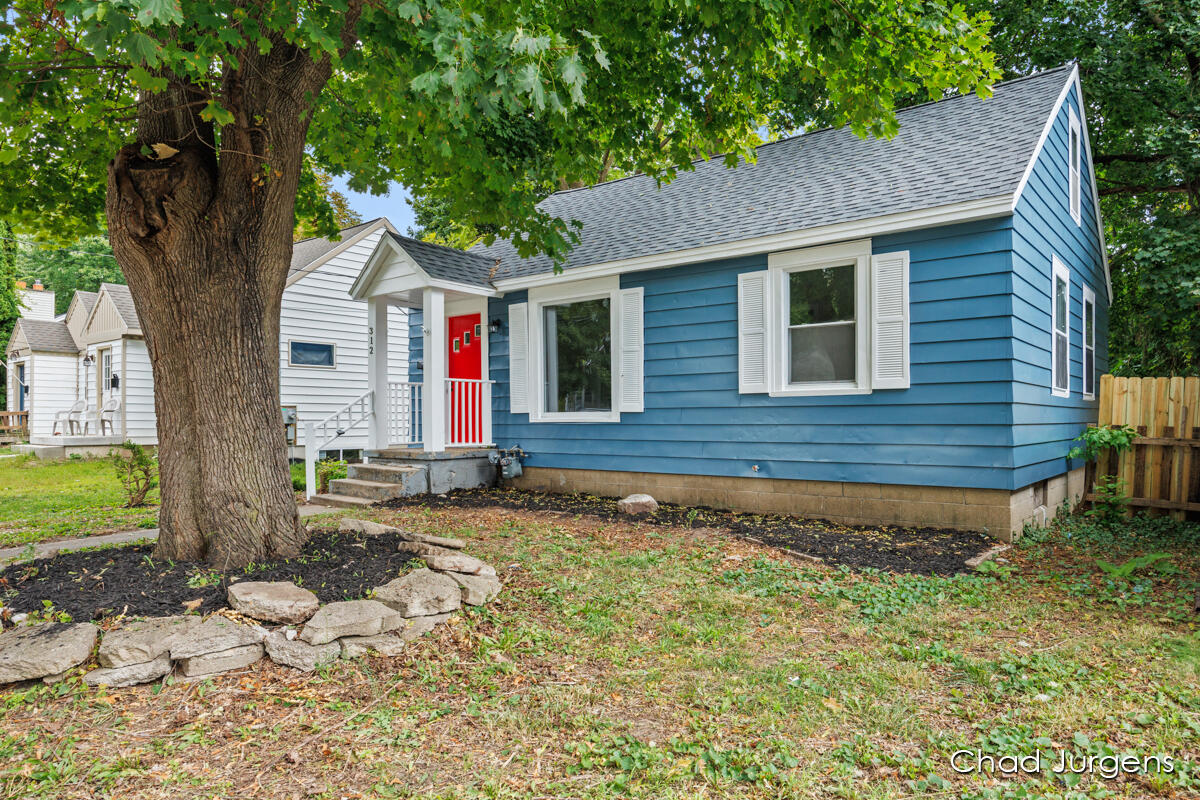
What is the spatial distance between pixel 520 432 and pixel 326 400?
7545 mm

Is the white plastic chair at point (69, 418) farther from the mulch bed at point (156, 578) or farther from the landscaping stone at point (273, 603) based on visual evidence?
the landscaping stone at point (273, 603)

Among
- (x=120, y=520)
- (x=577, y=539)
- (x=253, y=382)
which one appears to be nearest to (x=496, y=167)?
(x=253, y=382)

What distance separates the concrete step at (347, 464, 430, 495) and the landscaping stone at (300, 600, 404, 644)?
5.05 metres

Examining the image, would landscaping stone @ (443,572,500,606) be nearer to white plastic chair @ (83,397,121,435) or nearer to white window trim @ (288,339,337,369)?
white window trim @ (288,339,337,369)

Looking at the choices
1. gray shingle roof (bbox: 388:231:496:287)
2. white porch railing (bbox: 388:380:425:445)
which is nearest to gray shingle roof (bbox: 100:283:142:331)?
white porch railing (bbox: 388:380:425:445)

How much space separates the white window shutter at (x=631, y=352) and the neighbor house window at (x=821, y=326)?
1847 millimetres

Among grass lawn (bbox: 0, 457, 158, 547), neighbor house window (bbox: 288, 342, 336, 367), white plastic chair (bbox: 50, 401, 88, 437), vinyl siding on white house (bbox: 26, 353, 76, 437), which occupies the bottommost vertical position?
grass lawn (bbox: 0, 457, 158, 547)

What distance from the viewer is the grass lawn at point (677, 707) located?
7.73 ft

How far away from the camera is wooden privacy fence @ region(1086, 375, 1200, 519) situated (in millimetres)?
7539

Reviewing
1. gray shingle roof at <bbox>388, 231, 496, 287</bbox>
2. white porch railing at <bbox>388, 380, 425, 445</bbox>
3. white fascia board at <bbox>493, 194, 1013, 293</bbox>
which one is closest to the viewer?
white fascia board at <bbox>493, 194, 1013, 293</bbox>

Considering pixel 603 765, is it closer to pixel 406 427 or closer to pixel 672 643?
pixel 672 643

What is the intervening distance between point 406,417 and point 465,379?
5.39ft

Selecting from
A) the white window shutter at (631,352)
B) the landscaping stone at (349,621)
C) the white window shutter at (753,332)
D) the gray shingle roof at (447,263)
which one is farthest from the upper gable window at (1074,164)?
the landscaping stone at (349,621)

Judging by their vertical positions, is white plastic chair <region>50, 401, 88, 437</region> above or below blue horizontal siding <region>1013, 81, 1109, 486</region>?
below
